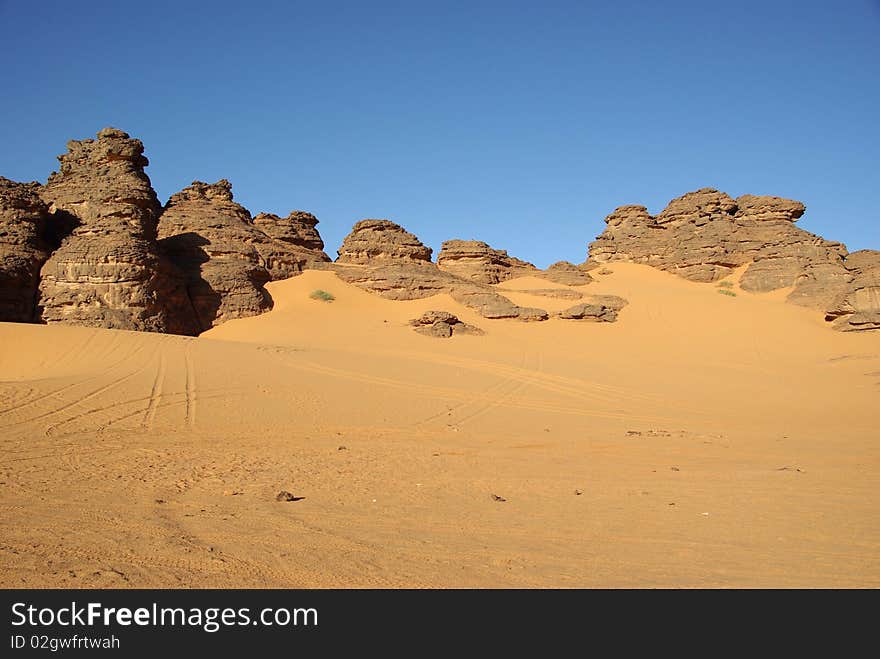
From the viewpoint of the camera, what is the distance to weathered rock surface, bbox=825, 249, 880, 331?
23219 millimetres

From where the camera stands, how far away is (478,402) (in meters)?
13.5

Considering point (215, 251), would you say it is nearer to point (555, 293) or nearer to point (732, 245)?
point (555, 293)

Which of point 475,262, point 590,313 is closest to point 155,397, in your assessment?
point 590,313

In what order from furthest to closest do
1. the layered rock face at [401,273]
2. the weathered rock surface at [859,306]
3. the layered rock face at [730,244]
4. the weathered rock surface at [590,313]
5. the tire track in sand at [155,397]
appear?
the layered rock face at [730,244] → the layered rock face at [401,273] → the weathered rock surface at [590,313] → the weathered rock surface at [859,306] → the tire track in sand at [155,397]

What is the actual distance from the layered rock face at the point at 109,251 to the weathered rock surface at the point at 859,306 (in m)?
26.2

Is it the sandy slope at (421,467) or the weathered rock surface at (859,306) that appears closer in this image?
the sandy slope at (421,467)

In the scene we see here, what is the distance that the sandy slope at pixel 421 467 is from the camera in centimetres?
369

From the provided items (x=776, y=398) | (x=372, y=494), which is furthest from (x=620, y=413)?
(x=372, y=494)

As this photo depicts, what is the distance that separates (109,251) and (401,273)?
39.3ft

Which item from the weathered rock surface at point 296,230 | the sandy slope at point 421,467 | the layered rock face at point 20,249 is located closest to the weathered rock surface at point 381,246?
the weathered rock surface at point 296,230

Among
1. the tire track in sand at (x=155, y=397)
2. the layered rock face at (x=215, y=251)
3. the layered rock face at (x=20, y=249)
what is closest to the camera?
the tire track in sand at (x=155, y=397)

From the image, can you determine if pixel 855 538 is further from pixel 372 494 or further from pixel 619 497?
pixel 372 494

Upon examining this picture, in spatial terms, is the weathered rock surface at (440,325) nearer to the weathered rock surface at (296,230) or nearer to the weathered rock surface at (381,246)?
the weathered rock surface at (381,246)

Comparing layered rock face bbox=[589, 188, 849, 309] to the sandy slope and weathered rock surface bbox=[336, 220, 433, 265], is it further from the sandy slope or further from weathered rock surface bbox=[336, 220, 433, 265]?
weathered rock surface bbox=[336, 220, 433, 265]
